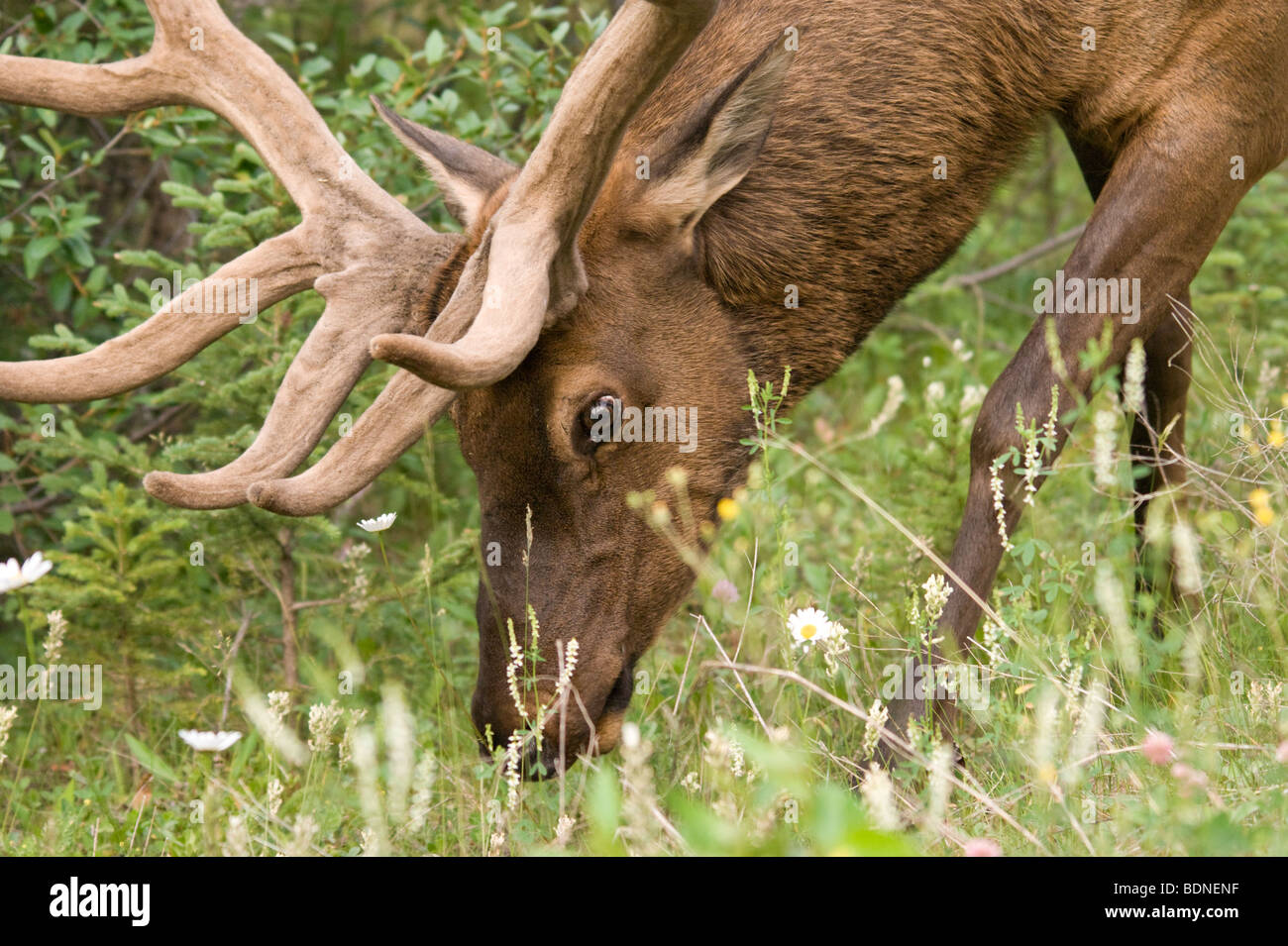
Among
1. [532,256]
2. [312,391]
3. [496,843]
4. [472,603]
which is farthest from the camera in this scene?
[472,603]

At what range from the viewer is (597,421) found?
13.4 ft

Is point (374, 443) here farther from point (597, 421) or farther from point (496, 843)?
point (496, 843)

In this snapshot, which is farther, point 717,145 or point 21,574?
point 21,574

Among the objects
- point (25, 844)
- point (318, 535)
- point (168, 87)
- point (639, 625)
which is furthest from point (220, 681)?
point (168, 87)

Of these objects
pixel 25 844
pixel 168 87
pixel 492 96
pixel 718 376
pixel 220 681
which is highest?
pixel 492 96

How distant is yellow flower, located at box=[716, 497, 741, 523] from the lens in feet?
14.1

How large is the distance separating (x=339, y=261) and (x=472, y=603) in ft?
5.48

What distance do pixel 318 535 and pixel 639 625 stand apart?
5.44 feet

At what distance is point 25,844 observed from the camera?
12.6 feet

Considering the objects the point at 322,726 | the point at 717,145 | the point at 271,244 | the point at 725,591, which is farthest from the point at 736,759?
the point at 271,244

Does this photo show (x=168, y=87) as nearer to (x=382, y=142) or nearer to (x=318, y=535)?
(x=382, y=142)

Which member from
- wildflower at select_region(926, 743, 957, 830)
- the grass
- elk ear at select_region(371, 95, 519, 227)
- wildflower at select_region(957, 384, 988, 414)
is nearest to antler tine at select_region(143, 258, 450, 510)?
elk ear at select_region(371, 95, 519, 227)

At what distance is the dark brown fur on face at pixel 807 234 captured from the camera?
414cm
